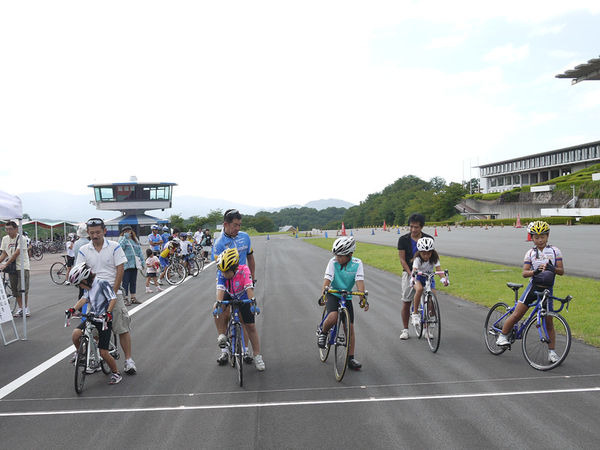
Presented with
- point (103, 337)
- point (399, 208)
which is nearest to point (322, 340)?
point (103, 337)

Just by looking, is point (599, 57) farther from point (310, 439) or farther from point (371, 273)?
point (310, 439)

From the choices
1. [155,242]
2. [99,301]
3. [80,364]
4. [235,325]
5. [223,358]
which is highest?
[155,242]

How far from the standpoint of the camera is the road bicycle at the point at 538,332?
5.68 metres

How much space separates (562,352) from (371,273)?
1165 cm

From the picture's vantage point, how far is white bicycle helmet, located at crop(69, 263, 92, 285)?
5.42m

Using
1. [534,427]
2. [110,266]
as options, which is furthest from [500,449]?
[110,266]

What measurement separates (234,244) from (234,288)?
2.40 feet

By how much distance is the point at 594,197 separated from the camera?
57.4 m

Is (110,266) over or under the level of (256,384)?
over

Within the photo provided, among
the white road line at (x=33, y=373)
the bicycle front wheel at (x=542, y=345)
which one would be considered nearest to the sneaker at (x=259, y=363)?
the white road line at (x=33, y=373)

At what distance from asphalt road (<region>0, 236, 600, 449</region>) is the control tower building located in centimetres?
7265

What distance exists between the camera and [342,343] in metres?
5.64

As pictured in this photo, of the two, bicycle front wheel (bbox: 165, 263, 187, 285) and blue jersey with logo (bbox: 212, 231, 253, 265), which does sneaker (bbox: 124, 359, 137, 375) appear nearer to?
blue jersey with logo (bbox: 212, 231, 253, 265)

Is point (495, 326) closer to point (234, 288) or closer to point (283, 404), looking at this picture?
point (283, 404)
